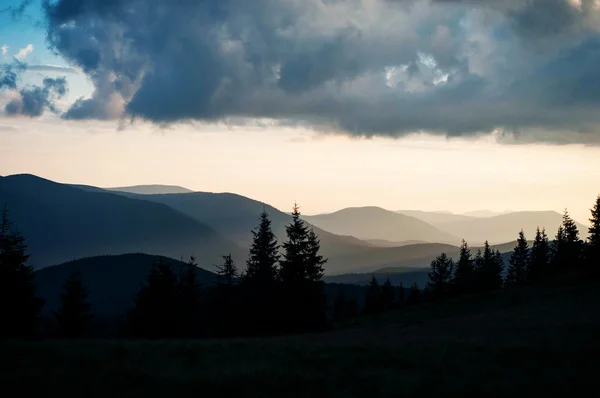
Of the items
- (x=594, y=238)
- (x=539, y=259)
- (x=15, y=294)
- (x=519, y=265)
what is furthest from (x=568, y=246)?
(x=15, y=294)

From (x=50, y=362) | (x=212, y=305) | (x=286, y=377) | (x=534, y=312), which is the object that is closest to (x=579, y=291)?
(x=534, y=312)

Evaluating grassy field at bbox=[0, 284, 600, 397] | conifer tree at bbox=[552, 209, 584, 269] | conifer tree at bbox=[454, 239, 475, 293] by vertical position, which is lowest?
grassy field at bbox=[0, 284, 600, 397]

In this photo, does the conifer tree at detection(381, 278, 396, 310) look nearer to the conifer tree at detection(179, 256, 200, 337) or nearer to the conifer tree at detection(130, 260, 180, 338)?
the conifer tree at detection(179, 256, 200, 337)

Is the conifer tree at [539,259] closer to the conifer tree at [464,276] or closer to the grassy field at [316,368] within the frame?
the conifer tree at [464,276]

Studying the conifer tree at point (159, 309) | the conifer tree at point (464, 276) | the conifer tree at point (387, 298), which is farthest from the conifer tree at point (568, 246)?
the conifer tree at point (159, 309)

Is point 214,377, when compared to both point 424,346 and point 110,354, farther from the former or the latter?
point 424,346

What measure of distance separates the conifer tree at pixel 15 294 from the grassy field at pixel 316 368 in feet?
71.6

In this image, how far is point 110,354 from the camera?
17.6 meters

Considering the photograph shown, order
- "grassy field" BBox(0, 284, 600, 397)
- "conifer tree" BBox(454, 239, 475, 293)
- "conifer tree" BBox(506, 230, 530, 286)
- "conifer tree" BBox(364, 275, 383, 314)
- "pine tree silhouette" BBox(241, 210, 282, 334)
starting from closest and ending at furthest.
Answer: "grassy field" BBox(0, 284, 600, 397) < "pine tree silhouette" BBox(241, 210, 282, 334) < "conifer tree" BBox(454, 239, 475, 293) < "conifer tree" BBox(364, 275, 383, 314) < "conifer tree" BBox(506, 230, 530, 286)

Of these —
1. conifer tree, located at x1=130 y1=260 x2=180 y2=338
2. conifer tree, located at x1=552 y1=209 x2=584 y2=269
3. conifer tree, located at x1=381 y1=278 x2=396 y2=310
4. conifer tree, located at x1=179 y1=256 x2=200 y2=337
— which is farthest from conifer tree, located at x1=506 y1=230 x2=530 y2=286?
conifer tree, located at x1=130 y1=260 x2=180 y2=338

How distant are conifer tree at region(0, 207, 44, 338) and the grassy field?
71.6 feet

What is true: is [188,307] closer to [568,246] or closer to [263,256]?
[263,256]

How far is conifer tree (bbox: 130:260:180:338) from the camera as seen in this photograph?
1686 inches

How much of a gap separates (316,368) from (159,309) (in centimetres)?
2985
